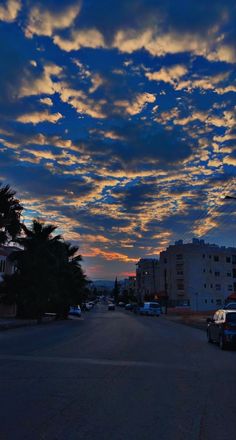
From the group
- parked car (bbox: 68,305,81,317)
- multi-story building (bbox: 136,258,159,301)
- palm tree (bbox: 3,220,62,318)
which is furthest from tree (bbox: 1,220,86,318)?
multi-story building (bbox: 136,258,159,301)

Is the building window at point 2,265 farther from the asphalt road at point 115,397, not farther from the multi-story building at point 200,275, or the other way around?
the multi-story building at point 200,275

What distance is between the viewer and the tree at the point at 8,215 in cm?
2920

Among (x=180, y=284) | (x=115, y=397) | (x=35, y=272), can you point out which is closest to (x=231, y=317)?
(x=115, y=397)

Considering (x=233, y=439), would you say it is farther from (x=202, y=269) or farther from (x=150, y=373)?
(x=202, y=269)

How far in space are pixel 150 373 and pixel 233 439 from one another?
5.53 m

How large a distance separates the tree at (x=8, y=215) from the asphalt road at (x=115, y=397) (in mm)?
15472

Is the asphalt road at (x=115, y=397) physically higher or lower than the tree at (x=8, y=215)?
lower

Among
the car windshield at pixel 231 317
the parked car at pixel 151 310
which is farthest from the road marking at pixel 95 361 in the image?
the parked car at pixel 151 310

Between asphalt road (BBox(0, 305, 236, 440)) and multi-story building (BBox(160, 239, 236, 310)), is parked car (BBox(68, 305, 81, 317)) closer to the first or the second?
multi-story building (BBox(160, 239, 236, 310))

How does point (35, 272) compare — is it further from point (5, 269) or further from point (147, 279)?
point (147, 279)

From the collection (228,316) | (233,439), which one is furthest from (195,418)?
(228,316)

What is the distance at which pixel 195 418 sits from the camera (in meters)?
6.88

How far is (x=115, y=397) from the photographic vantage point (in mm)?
8227

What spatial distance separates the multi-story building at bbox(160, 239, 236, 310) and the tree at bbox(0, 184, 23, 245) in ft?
242
